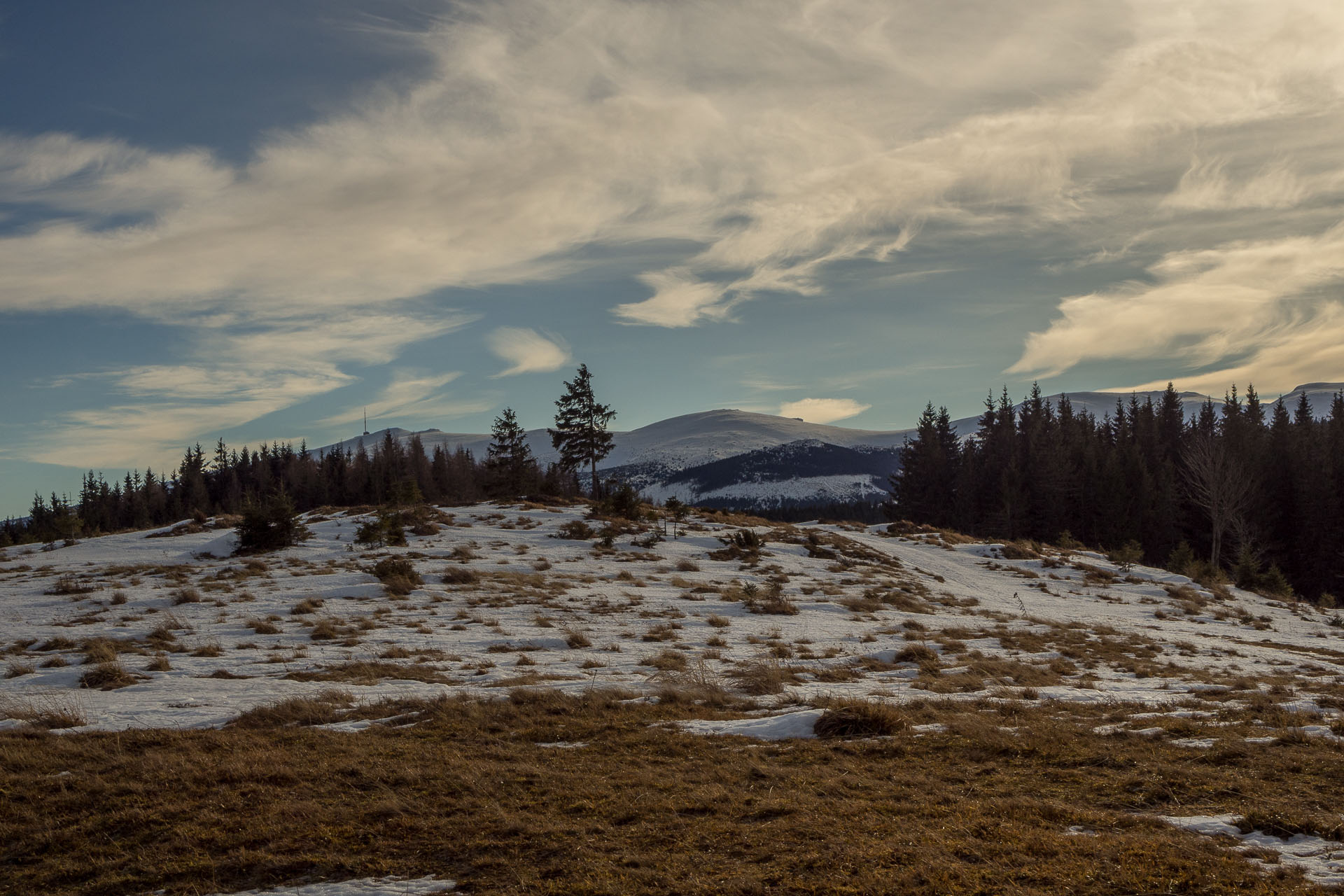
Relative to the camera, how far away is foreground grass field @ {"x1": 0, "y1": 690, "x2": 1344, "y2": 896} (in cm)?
425

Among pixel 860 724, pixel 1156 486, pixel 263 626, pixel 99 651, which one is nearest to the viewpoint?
pixel 860 724

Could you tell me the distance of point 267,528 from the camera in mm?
26828

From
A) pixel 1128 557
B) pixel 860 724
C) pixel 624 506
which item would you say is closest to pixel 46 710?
pixel 860 724

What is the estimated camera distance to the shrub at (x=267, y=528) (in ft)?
87.4

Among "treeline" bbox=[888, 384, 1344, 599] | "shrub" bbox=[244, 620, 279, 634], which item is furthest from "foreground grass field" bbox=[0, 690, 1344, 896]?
"treeline" bbox=[888, 384, 1344, 599]

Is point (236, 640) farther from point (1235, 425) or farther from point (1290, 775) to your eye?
point (1235, 425)

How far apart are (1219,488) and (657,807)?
208 ft

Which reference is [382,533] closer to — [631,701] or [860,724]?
[631,701]

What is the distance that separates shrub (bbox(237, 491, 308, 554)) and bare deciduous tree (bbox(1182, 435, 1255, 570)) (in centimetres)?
5529

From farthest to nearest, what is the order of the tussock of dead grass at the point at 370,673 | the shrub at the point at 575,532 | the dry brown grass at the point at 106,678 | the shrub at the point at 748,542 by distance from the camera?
the shrub at the point at 575,532 → the shrub at the point at 748,542 → the tussock of dead grass at the point at 370,673 → the dry brown grass at the point at 106,678

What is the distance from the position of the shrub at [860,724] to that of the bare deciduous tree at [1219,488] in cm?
5302

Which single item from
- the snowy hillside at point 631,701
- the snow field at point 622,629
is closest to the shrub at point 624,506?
the snow field at point 622,629

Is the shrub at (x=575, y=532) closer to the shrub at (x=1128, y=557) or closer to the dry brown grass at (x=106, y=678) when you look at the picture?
the dry brown grass at (x=106, y=678)

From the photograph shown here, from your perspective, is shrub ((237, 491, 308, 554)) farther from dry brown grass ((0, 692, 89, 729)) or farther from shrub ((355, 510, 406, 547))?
dry brown grass ((0, 692, 89, 729))
